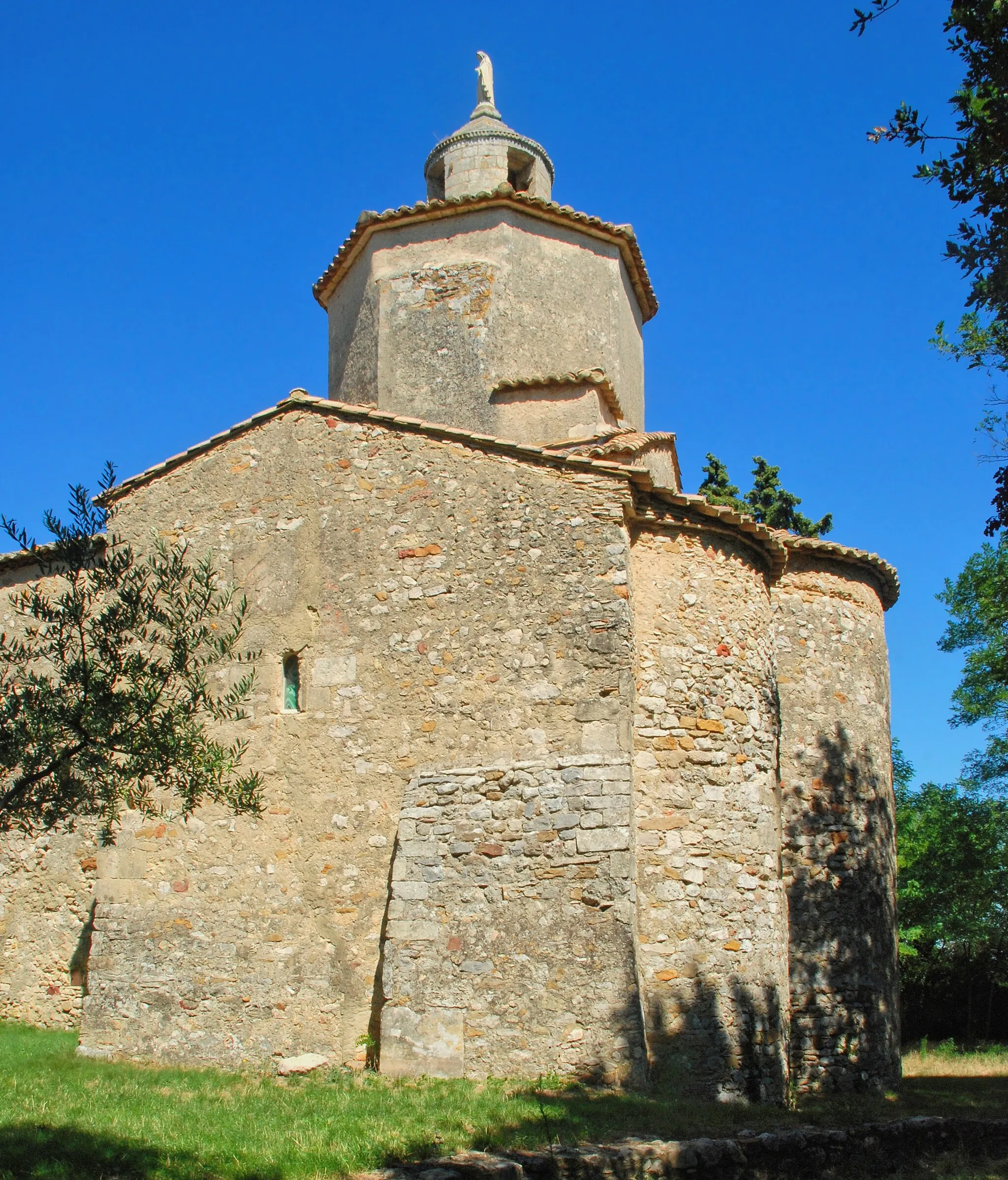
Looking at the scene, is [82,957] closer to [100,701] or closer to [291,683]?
Answer: [291,683]

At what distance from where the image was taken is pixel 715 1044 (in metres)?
10.1

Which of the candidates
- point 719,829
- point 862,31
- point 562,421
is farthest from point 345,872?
point 862,31

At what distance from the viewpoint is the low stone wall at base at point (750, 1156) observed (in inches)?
261

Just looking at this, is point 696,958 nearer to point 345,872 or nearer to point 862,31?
point 345,872

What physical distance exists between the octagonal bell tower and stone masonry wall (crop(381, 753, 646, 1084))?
6003 mm

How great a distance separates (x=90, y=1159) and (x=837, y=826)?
31.5 ft

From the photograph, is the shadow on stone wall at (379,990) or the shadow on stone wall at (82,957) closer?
the shadow on stone wall at (379,990)

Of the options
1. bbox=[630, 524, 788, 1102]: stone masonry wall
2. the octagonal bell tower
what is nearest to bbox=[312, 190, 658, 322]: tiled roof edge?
the octagonal bell tower

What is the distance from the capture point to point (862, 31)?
8516 mm

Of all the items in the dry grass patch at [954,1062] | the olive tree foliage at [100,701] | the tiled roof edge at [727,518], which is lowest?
the dry grass patch at [954,1062]

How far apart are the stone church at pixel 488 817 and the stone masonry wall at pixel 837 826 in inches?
1.6

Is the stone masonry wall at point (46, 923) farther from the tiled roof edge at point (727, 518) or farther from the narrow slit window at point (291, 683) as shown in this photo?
the tiled roof edge at point (727, 518)

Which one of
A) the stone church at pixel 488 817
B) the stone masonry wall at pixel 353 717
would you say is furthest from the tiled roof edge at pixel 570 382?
the stone masonry wall at pixel 353 717

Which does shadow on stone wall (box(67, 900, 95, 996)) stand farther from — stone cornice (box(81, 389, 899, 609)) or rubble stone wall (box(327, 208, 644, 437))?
rubble stone wall (box(327, 208, 644, 437))
